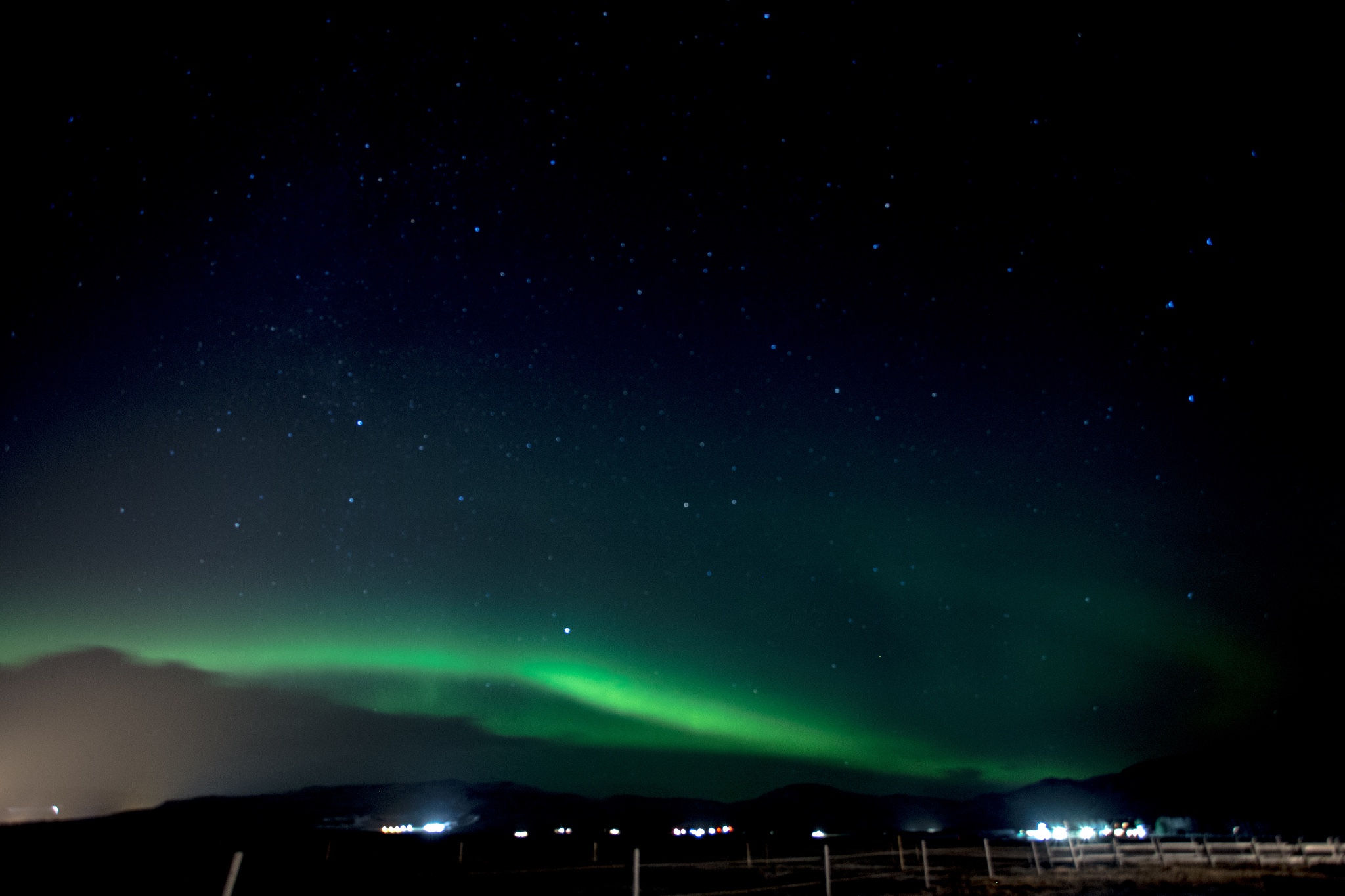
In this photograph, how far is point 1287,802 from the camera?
168375mm

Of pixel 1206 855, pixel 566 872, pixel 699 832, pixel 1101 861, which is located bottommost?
pixel 699 832

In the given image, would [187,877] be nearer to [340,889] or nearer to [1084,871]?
[340,889]

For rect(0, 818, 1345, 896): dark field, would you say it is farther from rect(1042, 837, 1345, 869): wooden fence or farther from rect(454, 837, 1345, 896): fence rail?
rect(1042, 837, 1345, 869): wooden fence

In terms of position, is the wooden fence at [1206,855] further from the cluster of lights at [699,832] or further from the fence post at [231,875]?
the cluster of lights at [699,832]

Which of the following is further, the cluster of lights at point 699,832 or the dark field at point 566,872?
the cluster of lights at point 699,832

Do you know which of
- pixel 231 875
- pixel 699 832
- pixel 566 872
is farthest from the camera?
pixel 699 832

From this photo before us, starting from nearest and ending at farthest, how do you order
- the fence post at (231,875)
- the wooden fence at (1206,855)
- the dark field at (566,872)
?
the fence post at (231,875) < the dark field at (566,872) < the wooden fence at (1206,855)

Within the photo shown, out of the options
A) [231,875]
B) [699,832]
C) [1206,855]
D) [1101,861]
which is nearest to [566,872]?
[1101,861]

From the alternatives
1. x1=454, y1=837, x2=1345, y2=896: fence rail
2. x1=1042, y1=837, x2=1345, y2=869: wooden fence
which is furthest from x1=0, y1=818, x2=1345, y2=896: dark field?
x1=1042, y1=837, x2=1345, y2=869: wooden fence

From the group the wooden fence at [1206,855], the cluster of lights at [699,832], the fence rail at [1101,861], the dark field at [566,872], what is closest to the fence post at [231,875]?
the dark field at [566,872]

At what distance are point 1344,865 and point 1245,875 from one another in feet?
14.0

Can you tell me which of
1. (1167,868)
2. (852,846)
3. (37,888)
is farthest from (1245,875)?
(852,846)

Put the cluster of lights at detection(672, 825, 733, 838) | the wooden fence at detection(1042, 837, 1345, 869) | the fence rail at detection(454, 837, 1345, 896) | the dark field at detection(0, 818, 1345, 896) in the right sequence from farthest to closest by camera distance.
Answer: the cluster of lights at detection(672, 825, 733, 838)
the wooden fence at detection(1042, 837, 1345, 869)
the fence rail at detection(454, 837, 1345, 896)
the dark field at detection(0, 818, 1345, 896)

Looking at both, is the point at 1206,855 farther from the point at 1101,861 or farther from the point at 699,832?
the point at 699,832
